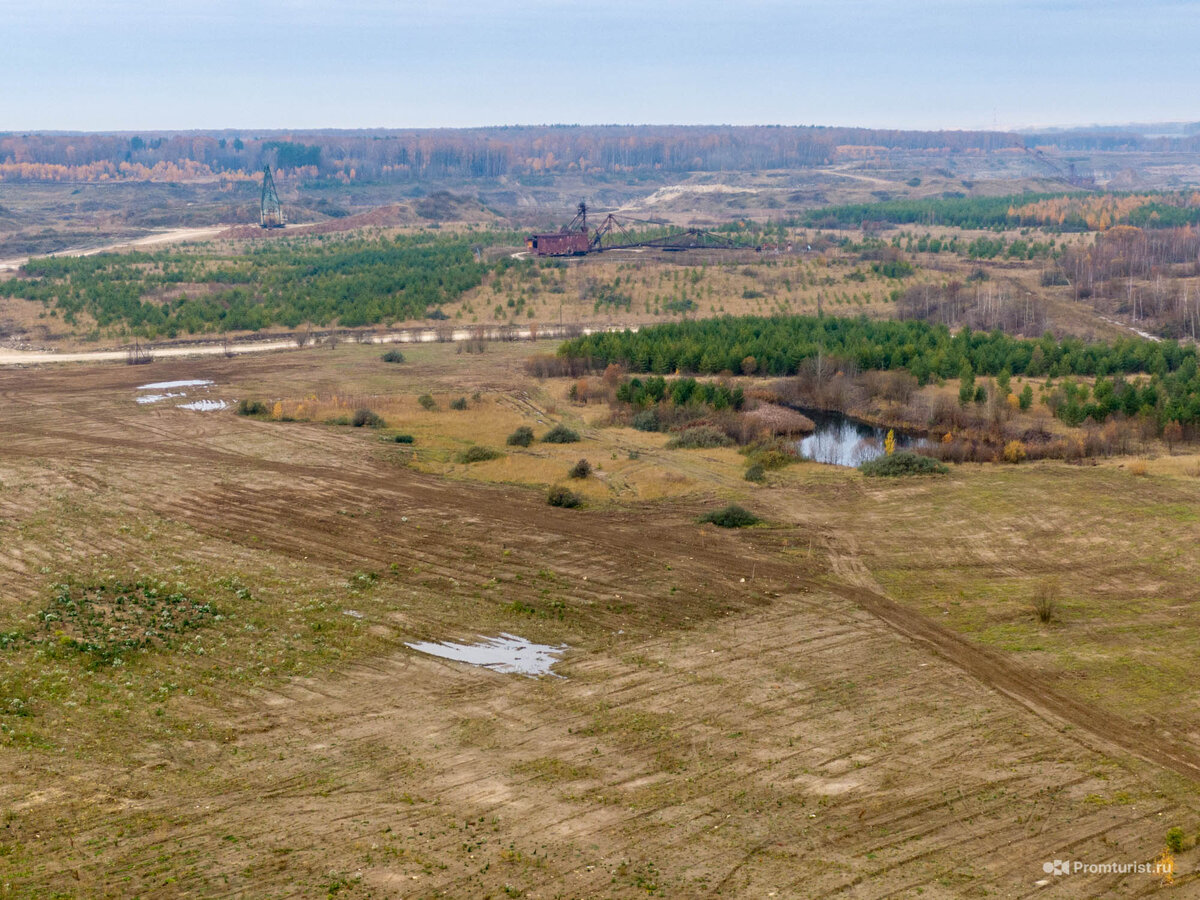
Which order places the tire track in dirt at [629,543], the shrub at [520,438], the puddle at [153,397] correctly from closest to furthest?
the tire track in dirt at [629,543], the shrub at [520,438], the puddle at [153,397]

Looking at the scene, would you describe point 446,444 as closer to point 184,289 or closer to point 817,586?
point 817,586

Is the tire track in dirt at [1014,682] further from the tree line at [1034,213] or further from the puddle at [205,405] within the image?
the tree line at [1034,213]

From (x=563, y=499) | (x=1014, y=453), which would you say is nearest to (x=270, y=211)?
(x=563, y=499)

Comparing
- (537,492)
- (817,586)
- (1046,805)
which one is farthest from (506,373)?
(1046,805)

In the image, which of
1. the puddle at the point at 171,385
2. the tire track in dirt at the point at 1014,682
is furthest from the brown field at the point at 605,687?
the puddle at the point at 171,385

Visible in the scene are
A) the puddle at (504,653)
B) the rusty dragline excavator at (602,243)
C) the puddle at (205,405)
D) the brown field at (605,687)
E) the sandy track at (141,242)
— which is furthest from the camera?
the sandy track at (141,242)

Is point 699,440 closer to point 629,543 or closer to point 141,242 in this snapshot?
point 629,543
